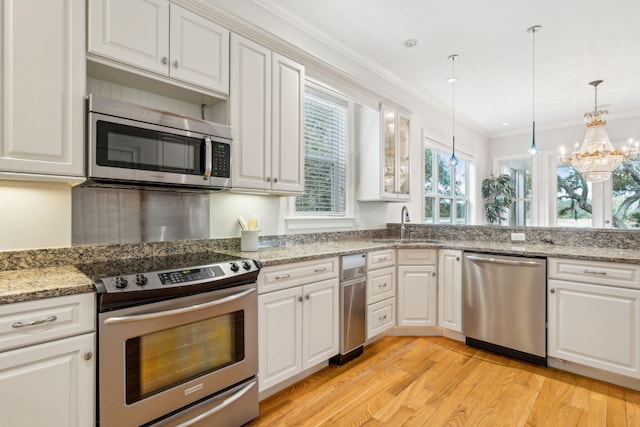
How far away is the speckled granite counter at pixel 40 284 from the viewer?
1223 mm

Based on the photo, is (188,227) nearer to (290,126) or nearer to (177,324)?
(177,324)

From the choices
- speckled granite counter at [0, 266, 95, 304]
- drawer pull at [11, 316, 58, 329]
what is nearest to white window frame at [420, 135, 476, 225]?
speckled granite counter at [0, 266, 95, 304]

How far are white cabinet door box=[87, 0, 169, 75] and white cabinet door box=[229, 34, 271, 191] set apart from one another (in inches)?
18.2

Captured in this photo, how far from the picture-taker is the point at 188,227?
2.29 meters

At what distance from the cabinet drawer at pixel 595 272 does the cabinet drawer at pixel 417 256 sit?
0.95m

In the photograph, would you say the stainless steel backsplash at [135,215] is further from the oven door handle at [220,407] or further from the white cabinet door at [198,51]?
the oven door handle at [220,407]

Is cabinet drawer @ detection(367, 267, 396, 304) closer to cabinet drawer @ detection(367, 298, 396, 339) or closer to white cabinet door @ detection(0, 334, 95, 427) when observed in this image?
cabinet drawer @ detection(367, 298, 396, 339)

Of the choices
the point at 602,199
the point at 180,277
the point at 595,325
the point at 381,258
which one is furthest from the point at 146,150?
the point at 602,199

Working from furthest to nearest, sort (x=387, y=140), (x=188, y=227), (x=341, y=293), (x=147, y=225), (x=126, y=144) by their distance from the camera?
(x=387, y=140)
(x=341, y=293)
(x=188, y=227)
(x=147, y=225)
(x=126, y=144)

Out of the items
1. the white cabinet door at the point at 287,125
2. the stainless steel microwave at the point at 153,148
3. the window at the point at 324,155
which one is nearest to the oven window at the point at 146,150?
the stainless steel microwave at the point at 153,148

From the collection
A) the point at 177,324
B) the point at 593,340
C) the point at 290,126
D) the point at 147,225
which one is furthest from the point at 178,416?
the point at 593,340

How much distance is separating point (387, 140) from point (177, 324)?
9.59ft

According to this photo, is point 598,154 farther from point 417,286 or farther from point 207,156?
point 207,156

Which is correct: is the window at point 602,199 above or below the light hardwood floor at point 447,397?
above
